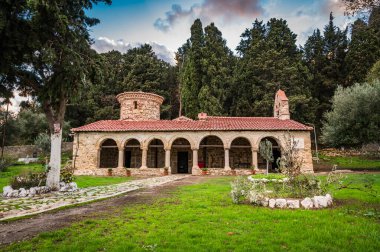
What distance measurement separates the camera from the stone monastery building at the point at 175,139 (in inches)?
753

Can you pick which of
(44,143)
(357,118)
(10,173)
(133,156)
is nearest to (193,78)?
(133,156)

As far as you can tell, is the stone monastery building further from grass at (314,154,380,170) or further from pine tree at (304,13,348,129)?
pine tree at (304,13,348,129)

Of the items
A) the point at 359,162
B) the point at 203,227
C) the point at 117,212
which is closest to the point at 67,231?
the point at 117,212

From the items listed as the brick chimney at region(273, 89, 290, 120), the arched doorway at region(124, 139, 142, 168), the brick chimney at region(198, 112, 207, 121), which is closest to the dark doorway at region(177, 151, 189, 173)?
the brick chimney at region(198, 112, 207, 121)

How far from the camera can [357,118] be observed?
1912 centimetres

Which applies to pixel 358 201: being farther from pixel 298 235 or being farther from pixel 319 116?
pixel 319 116

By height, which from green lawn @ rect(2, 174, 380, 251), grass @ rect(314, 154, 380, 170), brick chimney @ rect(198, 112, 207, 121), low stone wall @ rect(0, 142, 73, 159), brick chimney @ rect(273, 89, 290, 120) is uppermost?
brick chimney @ rect(273, 89, 290, 120)

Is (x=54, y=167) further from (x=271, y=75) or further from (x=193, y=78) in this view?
(x=271, y=75)

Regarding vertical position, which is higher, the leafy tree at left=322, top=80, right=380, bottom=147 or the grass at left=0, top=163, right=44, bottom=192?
the leafy tree at left=322, top=80, right=380, bottom=147

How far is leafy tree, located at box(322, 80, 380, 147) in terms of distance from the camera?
61.1ft

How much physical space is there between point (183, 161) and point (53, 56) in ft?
51.8

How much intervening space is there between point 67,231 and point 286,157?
5.91m

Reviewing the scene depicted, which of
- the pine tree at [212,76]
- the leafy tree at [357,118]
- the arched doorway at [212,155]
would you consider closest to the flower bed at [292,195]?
the arched doorway at [212,155]

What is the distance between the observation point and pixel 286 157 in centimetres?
777
